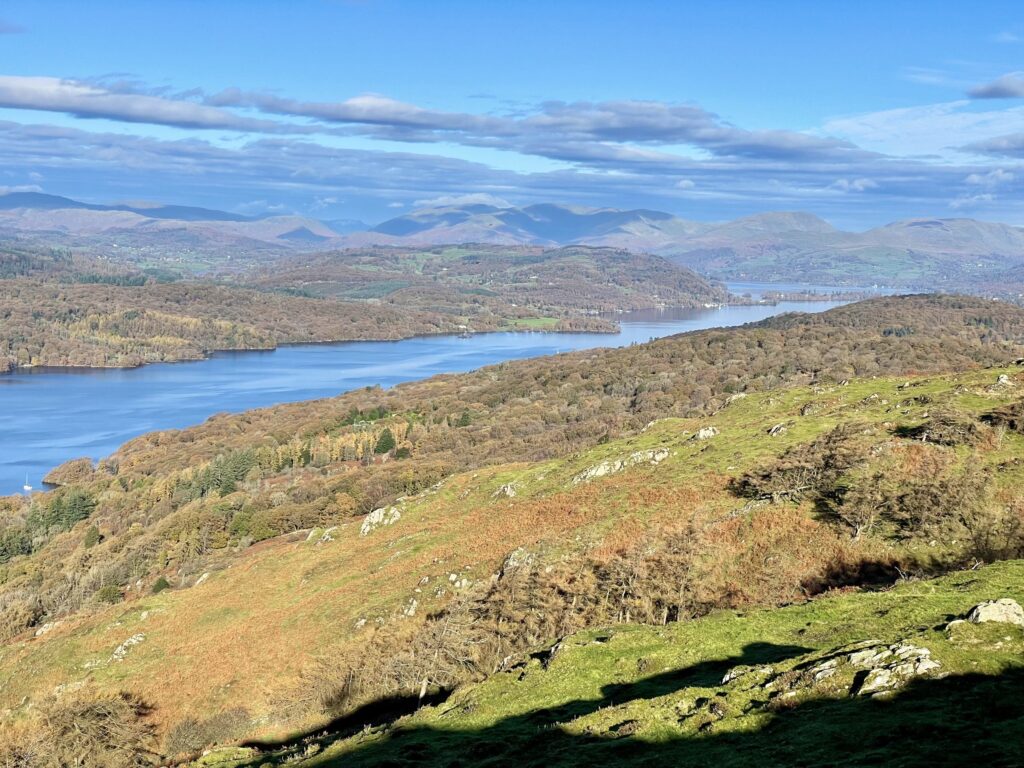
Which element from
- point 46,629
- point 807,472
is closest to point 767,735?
point 807,472

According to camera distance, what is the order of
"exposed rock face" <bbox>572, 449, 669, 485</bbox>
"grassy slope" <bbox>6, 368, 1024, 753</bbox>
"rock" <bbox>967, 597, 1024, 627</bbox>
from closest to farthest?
"rock" <bbox>967, 597, 1024, 627</bbox> < "grassy slope" <bbox>6, 368, 1024, 753</bbox> < "exposed rock face" <bbox>572, 449, 669, 485</bbox>

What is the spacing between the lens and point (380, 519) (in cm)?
6153

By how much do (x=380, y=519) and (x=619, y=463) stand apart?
19582 mm

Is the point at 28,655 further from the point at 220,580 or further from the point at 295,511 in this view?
the point at 295,511

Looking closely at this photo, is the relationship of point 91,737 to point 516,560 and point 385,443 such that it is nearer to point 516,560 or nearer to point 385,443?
point 516,560

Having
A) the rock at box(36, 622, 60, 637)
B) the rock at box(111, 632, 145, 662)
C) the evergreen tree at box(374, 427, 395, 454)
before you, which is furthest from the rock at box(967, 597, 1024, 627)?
the evergreen tree at box(374, 427, 395, 454)

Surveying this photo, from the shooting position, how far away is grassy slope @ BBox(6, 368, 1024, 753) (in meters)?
39.0

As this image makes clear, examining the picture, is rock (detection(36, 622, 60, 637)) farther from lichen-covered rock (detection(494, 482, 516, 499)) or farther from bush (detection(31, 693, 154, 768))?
lichen-covered rock (detection(494, 482, 516, 499))

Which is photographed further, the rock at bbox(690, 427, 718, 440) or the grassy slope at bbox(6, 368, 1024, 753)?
the rock at bbox(690, 427, 718, 440)

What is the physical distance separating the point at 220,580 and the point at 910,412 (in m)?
48.3

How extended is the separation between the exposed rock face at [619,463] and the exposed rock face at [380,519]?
15633 millimetres

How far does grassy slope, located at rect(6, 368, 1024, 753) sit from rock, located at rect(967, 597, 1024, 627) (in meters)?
13.6

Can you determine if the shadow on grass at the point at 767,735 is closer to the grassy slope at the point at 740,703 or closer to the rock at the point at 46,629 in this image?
the grassy slope at the point at 740,703

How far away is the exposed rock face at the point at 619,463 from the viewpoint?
52688mm
